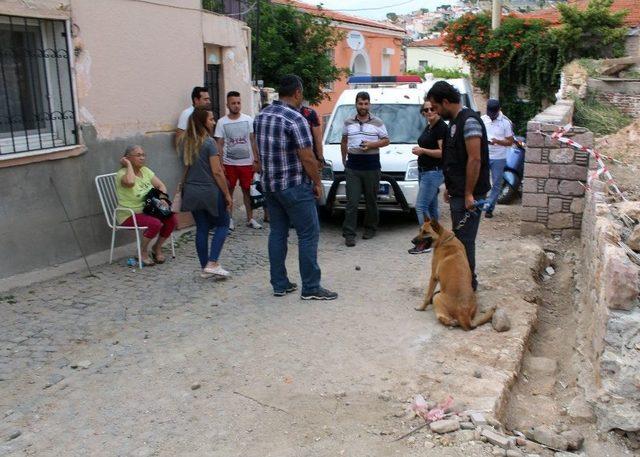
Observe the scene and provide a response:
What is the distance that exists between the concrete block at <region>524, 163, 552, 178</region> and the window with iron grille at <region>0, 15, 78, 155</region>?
561 cm

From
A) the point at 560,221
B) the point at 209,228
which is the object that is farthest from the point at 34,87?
the point at 560,221

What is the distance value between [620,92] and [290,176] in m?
12.5

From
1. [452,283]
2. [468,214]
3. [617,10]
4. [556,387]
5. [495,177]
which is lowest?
[556,387]

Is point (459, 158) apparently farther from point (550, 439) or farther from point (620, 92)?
point (620, 92)

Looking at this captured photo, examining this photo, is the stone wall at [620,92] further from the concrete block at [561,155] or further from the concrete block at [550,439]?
the concrete block at [550,439]

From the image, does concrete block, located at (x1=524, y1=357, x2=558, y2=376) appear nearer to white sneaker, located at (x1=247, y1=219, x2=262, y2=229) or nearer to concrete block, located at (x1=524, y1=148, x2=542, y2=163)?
concrete block, located at (x1=524, y1=148, x2=542, y2=163)

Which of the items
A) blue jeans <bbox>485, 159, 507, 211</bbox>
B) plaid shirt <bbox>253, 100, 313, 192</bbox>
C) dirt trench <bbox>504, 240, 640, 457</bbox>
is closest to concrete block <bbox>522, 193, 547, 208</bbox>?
blue jeans <bbox>485, 159, 507, 211</bbox>

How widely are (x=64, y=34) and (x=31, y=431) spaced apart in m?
4.45

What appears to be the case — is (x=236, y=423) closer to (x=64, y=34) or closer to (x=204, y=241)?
(x=204, y=241)

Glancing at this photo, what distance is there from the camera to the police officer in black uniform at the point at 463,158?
17.3 ft

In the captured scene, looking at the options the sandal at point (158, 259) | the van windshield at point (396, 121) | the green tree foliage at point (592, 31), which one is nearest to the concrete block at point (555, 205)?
the van windshield at point (396, 121)

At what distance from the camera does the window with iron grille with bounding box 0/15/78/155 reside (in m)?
6.33

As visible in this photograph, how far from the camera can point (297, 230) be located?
5820mm

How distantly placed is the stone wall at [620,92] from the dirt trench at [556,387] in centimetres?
1002
